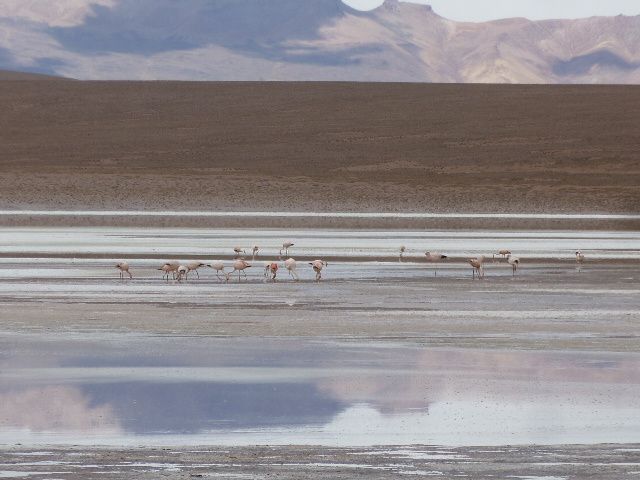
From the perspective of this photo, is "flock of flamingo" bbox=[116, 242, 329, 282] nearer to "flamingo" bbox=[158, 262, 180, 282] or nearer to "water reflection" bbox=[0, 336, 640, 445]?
"flamingo" bbox=[158, 262, 180, 282]

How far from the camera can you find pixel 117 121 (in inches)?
2771

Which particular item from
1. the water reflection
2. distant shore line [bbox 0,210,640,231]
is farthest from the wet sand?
distant shore line [bbox 0,210,640,231]

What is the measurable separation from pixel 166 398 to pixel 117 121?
5933 cm

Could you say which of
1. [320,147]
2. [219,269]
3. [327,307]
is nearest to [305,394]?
[327,307]

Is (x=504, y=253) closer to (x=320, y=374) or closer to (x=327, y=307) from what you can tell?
(x=327, y=307)

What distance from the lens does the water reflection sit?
10.5 m

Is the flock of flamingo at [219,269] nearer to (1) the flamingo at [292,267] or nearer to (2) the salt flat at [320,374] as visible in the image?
(1) the flamingo at [292,267]

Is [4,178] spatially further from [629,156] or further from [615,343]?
[615,343]

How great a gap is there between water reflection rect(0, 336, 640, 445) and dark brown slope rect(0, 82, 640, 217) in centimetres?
3104

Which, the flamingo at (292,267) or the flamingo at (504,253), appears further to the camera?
the flamingo at (504,253)

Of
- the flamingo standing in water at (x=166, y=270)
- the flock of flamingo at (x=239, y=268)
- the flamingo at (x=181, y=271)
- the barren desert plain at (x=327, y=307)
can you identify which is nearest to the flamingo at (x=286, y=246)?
the barren desert plain at (x=327, y=307)

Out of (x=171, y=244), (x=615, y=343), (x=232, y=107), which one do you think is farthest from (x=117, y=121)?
(x=615, y=343)

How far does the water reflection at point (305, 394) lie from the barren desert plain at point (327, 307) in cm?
4

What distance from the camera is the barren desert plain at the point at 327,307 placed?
10.1 meters
